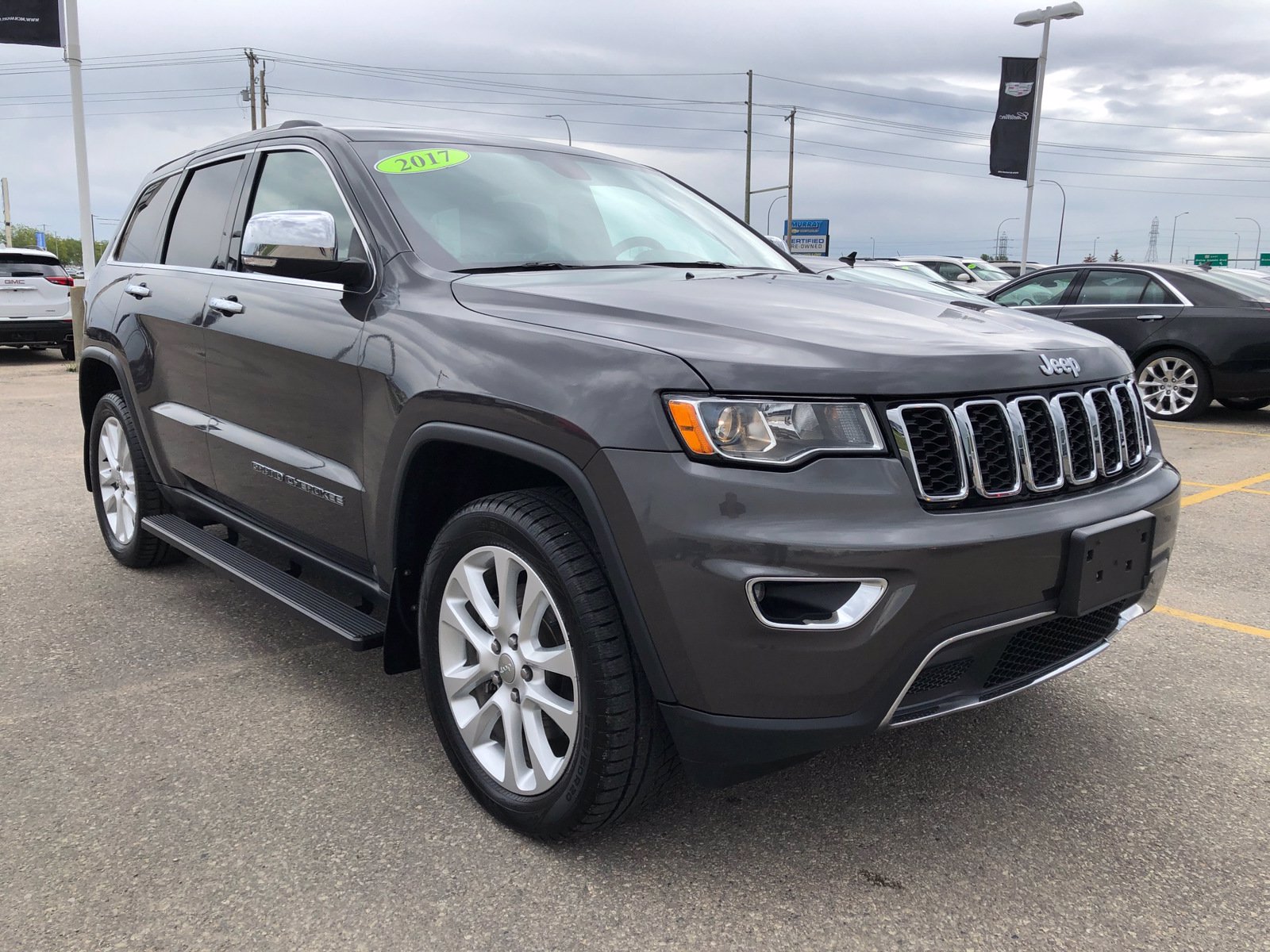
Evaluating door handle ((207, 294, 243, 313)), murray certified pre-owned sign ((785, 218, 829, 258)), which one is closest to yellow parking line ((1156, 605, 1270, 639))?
door handle ((207, 294, 243, 313))

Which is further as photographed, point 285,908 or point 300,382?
point 300,382

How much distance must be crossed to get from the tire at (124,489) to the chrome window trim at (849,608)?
3.28 m

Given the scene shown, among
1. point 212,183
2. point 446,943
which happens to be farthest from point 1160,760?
point 212,183

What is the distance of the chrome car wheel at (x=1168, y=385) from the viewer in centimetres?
1006

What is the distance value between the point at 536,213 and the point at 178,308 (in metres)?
1.58

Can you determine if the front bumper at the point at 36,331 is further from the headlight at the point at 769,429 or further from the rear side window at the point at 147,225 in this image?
the headlight at the point at 769,429

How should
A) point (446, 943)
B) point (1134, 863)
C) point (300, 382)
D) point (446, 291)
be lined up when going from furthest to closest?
point (300, 382)
point (446, 291)
point (1134, 863)
point (446, 943)

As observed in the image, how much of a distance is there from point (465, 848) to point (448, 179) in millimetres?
1951

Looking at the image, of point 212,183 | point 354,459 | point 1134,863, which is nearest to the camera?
point 1134,863

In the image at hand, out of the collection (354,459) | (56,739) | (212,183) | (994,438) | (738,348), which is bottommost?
(56,739)

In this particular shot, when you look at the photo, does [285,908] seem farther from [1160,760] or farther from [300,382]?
[1160,760]

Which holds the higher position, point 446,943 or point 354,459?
point 354,459

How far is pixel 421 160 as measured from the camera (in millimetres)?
3242

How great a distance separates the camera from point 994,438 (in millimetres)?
2225
